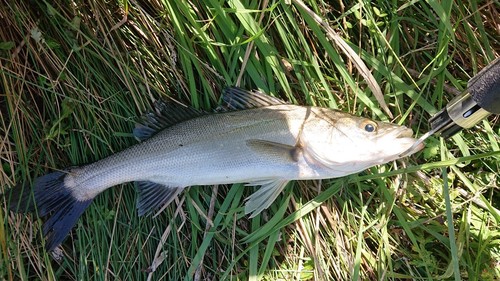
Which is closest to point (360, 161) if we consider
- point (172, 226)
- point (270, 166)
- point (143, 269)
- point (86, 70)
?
point (270, 166)

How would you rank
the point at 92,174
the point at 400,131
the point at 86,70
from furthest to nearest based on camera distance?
1. the point at 86,70
2. the point at 92,174
3. the point at 400,131

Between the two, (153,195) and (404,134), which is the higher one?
(404,134)

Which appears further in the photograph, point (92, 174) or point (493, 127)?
point (493, 127)

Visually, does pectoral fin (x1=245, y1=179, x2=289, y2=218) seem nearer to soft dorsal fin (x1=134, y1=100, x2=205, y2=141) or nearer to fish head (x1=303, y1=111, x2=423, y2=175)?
fish head (x1=303, y1=111, x2=423, y2=175)

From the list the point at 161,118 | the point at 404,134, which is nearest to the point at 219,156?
the point at 161,118

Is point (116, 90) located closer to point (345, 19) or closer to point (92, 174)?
point (92, 174)

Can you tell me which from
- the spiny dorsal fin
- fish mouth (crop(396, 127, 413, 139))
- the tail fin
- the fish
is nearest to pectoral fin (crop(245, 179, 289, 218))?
the fish

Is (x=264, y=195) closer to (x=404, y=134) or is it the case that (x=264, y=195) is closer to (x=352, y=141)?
(x=352, y=141)

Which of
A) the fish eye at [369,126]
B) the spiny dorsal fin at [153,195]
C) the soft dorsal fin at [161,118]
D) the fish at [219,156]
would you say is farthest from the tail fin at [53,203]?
the fish eye at [369,126]
